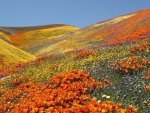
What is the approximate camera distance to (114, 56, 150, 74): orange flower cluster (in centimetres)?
1764

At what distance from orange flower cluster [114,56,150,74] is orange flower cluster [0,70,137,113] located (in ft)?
5.29

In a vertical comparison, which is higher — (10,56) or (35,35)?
(10,56)

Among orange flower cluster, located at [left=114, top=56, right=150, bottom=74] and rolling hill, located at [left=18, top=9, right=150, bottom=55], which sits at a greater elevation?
orange flower cluster, located at [left=114, top=56, right=150, bottom=74]

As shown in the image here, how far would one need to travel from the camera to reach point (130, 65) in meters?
18.0

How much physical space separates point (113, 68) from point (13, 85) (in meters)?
5.73

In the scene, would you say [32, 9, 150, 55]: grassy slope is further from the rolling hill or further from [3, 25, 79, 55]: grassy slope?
[3, 25, 79, 55]: grassy slope

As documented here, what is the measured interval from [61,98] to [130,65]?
199 inches

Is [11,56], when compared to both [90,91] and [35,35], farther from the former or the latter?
[35,35]

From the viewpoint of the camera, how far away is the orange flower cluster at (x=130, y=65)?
17.6 meters

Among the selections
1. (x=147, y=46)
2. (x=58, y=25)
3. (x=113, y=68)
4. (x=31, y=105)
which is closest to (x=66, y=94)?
(x=31, y=105)

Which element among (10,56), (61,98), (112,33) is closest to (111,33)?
(112,33)

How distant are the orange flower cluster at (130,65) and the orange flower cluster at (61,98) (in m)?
1.61

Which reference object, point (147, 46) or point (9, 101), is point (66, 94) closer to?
point (9, 101)

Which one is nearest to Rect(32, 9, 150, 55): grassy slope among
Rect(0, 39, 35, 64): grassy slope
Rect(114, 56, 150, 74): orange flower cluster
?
Rect(0, 39, 35, 64): grassy slope
